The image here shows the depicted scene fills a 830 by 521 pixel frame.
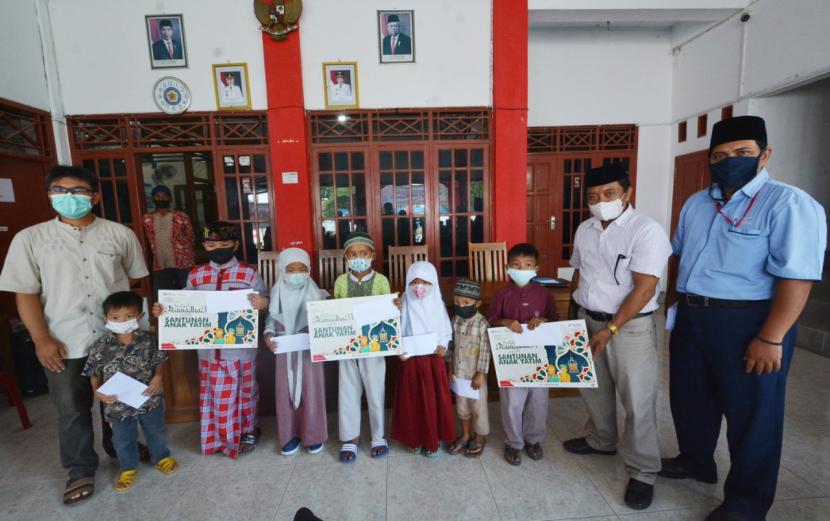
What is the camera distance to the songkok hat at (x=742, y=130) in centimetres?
146

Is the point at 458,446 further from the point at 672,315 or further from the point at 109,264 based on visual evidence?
the point at 109,264

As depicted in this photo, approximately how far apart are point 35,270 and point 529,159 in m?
5.48

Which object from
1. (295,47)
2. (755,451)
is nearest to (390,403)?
(755,451)

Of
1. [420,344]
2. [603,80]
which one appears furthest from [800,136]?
[420,344]

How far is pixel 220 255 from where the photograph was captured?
2.12 meters

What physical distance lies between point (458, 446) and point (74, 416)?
2.03m

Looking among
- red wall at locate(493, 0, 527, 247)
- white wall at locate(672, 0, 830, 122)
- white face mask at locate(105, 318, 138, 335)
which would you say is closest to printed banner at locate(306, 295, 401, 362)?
white face mask at locate(105, 318, 138, 335)

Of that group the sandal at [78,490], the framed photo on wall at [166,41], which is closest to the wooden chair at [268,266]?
the sandal at [78,490]

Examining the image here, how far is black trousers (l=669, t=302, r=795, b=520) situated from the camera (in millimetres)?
1510

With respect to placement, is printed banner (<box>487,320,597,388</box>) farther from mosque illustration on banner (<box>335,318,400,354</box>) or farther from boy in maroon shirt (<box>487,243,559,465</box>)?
mosque illustration on banner (<box>335,318,400,354</box>)

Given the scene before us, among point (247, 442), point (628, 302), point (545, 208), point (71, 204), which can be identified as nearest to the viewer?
point (628, 302)

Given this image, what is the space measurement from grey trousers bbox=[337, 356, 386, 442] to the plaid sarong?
0.58 metres

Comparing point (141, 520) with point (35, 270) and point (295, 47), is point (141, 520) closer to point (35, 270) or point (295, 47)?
point (35, 270)

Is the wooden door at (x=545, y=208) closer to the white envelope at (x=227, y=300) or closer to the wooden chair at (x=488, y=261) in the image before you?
the wooden chair at (x=488, y=261)
